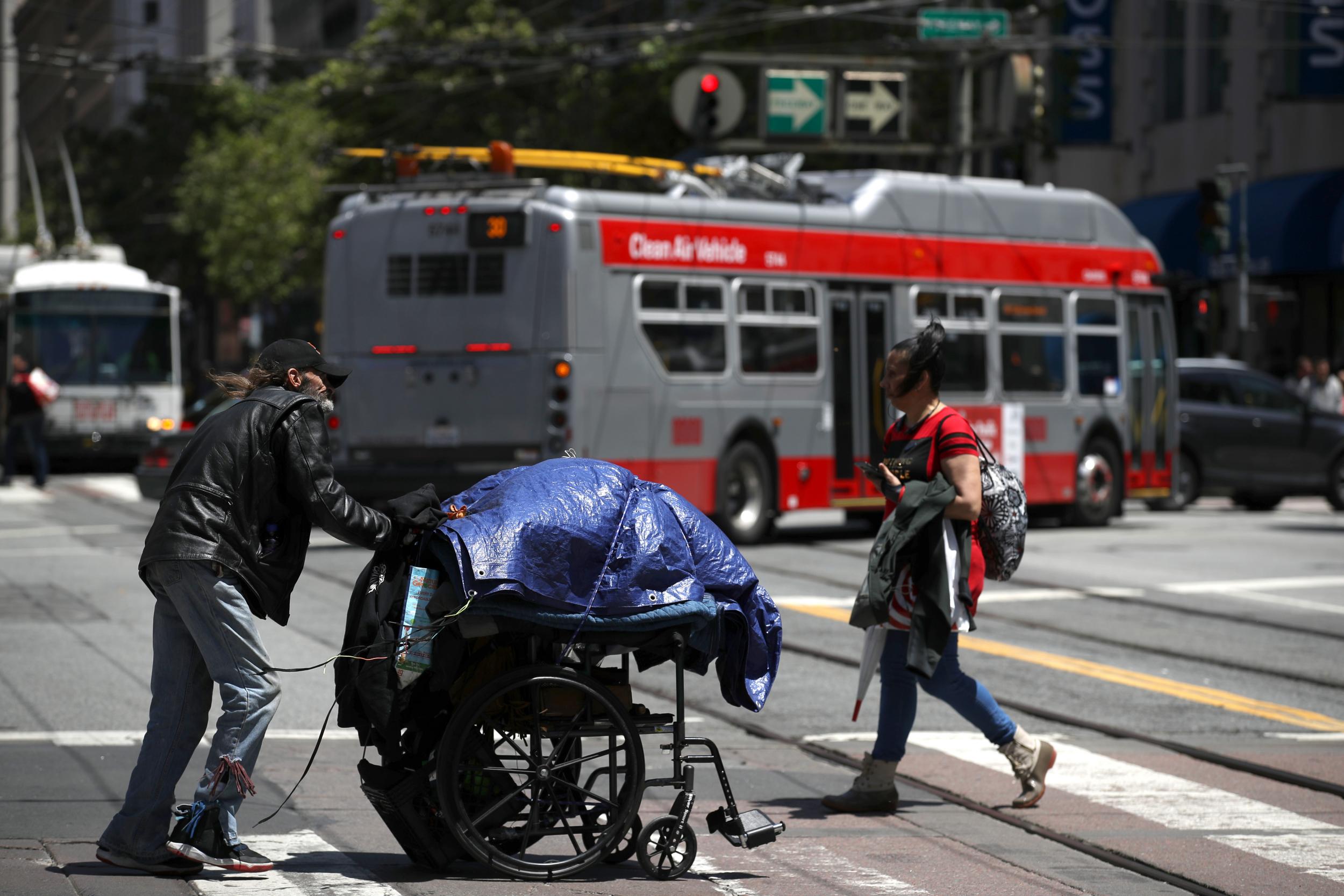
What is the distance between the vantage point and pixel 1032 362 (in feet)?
65.4

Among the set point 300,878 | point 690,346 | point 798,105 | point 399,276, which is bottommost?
point 300,878

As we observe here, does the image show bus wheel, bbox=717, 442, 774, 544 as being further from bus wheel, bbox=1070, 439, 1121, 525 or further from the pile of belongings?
the pile of belongings

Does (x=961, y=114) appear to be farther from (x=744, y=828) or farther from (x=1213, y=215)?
(x=744, y=828)

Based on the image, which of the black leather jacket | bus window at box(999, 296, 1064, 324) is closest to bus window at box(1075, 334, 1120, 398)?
bus window at box(999, 296, 1064, 324)

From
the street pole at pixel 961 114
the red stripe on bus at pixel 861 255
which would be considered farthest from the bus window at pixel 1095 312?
the street pole at pixel 961 114

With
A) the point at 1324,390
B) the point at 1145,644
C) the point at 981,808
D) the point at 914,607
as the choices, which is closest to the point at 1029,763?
the point at 981,808

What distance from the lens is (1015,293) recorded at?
19766mm

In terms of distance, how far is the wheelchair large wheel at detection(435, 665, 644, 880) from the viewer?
5648 millimetres

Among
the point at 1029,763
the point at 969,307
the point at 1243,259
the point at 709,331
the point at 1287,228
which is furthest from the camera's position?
the point at 1287,228

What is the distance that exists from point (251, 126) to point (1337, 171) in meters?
34.2

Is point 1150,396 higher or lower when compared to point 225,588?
lower

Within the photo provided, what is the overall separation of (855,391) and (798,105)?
7.78m

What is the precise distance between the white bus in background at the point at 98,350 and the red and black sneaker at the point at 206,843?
24903 millimetres

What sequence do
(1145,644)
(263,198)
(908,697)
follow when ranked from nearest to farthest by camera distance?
1. (908,697)
2. (1145,644)
3. (263,198)
